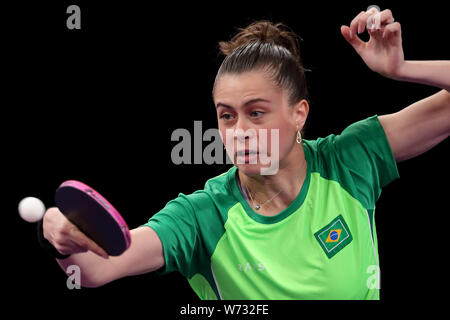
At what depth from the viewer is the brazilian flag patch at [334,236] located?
281cm

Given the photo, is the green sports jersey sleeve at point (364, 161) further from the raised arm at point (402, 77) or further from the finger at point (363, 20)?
the finger at point (363, 20)

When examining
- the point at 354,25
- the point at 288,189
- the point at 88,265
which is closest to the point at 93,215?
the point at 88,265

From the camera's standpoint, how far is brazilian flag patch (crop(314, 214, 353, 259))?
9.21 feet

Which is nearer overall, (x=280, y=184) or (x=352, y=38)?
(x=352, y=38)

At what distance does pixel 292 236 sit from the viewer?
282cm

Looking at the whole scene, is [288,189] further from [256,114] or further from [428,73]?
[428,73]

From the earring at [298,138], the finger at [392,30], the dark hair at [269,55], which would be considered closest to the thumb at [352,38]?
the finger at [392,30]

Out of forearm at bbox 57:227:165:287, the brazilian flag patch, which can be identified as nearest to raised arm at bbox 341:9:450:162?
the brazilian flag patch

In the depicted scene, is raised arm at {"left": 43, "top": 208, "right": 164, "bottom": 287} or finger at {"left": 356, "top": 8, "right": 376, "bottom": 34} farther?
finger at {"left": 356, "top": 8, "right": 376, "bottom": 34}

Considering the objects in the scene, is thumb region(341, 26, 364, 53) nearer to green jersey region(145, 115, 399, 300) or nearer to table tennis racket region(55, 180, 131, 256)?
green jersey region(145, 115, 399, 300)

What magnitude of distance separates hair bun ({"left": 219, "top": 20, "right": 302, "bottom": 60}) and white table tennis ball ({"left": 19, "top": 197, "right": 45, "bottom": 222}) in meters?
1.15

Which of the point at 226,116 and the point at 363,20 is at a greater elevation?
the point at 363,20

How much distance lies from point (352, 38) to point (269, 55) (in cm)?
34

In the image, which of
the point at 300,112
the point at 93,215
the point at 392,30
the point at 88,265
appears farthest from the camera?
the point at 300,112
